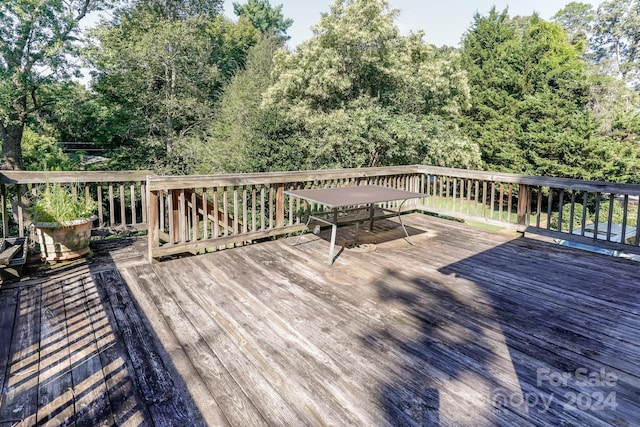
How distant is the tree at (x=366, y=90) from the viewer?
8.84m

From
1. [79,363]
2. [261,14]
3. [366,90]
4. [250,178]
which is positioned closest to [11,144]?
[366,90]

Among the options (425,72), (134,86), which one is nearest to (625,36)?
(425,72)

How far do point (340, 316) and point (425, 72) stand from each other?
372 inches

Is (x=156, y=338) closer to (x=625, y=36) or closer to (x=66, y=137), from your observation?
(x=66, y=137)

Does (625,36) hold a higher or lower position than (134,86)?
higher

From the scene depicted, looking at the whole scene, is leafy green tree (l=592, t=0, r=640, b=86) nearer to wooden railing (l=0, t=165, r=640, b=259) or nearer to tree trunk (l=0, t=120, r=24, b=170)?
wooden railing (l=0, t=165, r=640, b=259)

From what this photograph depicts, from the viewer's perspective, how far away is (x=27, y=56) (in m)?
10.7

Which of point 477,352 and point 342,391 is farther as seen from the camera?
point 477,352

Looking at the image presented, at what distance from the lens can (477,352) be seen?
2.10 m

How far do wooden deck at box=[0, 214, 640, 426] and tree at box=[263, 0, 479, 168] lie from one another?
5704 millimetres

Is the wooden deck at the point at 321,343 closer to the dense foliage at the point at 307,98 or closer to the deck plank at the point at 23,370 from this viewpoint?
the deck plank at the point at 23,370

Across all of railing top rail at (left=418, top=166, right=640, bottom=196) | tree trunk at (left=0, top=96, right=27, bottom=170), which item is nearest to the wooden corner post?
railing top rail at (left=418, top=166, right=640, bottom=196)

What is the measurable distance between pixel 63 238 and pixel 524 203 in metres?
5.08

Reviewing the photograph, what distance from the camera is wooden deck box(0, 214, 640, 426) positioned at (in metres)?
1.64
